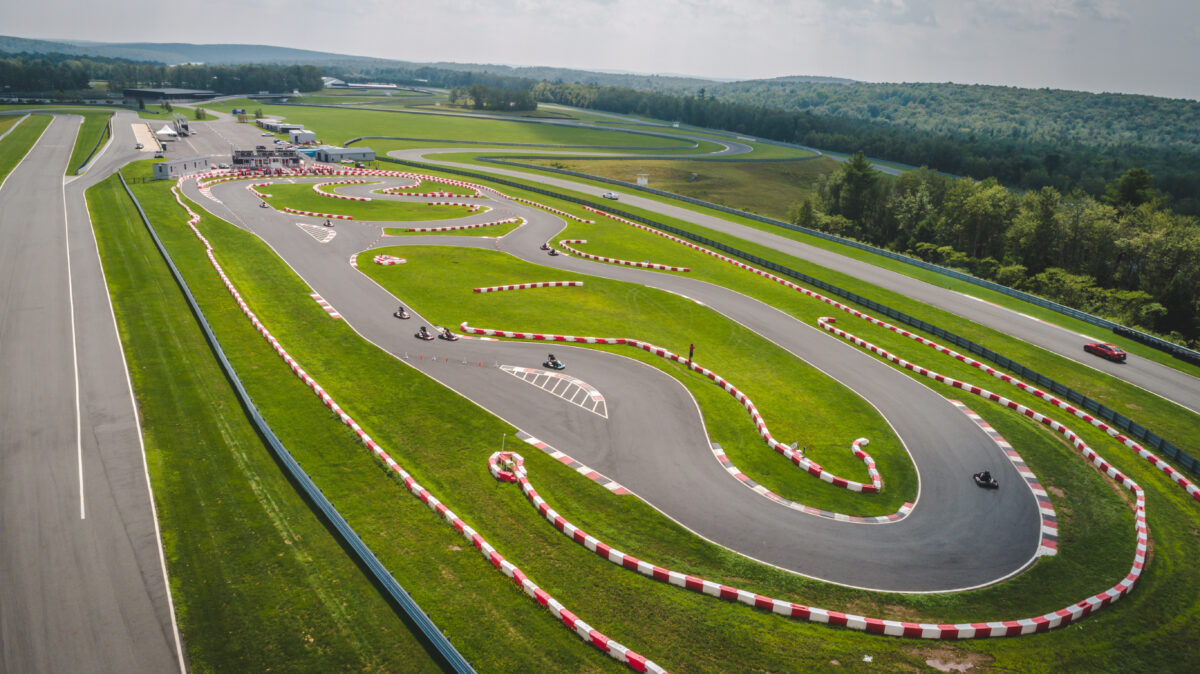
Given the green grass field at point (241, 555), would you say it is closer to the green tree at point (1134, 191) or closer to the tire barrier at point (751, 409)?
the tire barrier at point (751, 409)

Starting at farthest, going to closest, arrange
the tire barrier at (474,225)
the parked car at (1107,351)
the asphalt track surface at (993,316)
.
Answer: the tire barrier at (474,225), the parked car at (1107,351), the asphalt track surface at (993,316)

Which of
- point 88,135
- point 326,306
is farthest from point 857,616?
point 88,135

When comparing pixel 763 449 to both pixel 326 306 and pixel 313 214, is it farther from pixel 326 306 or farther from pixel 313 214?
pixel 313 214

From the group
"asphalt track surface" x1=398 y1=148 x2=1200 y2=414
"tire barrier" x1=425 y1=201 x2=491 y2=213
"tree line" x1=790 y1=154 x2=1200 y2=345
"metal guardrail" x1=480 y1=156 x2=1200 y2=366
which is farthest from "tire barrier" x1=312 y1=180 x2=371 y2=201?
"tree line" x1=790 y1=154 x2=1200 y2=345

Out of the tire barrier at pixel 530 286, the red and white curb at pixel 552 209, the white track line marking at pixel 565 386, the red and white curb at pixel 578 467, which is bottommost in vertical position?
the red and white curb at pixel 578 467

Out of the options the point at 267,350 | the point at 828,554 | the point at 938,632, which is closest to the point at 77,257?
the point at 267,350

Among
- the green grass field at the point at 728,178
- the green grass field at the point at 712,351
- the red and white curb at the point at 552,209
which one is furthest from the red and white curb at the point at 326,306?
the green grass field at the point at 728,178

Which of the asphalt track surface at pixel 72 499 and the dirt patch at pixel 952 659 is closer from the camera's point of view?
the asphalt track surface at pixel 72 499

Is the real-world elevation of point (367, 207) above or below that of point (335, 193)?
below
